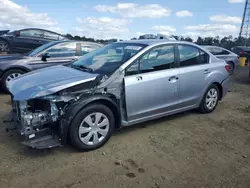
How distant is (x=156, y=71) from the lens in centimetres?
429

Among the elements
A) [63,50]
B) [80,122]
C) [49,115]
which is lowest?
[80,122]

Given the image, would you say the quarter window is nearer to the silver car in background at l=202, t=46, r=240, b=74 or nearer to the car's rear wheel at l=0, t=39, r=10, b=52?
the silver car in background at l=202, t=46, r=240, b=74

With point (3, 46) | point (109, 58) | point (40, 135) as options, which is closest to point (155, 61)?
Result: point (109, 58)

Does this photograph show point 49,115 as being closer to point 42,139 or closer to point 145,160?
point 42,139

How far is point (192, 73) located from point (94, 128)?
2304mm

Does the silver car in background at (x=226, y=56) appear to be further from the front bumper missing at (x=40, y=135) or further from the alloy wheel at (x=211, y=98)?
the front bumper missing at (x=40, y=135)

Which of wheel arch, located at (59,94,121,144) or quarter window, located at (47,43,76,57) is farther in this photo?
quarter window, located at (47,43,76,57)

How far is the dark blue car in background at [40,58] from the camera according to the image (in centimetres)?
649

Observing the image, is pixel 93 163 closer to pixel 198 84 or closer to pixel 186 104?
pixel 186 104

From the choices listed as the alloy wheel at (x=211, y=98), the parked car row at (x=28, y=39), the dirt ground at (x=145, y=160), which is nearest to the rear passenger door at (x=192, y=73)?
the alloy wheel at (x=211, y=98)

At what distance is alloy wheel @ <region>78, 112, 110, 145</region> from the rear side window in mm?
1953

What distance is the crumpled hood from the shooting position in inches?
132

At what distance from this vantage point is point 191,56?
16.2 feet

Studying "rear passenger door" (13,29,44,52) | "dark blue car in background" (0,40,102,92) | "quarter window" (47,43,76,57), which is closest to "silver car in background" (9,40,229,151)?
"dark blue car in background" (0,40,102,92)
